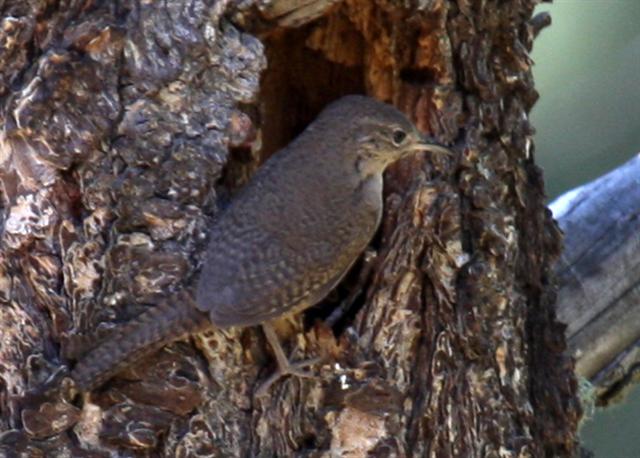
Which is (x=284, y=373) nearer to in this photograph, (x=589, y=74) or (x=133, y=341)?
(x=133, y=341)

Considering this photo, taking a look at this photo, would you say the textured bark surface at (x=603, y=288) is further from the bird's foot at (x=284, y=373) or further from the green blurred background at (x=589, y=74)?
the green blurred background at (x=589, y=74)

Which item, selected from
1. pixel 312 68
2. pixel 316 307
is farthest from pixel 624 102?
pixel 316 307

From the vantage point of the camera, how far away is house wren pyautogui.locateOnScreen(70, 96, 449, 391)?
12.0 ft

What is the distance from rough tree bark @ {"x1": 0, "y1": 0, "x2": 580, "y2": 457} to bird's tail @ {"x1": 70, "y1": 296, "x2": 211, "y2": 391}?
2.6 inches

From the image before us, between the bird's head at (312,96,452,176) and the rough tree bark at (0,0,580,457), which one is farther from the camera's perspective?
the bird's head at (312,96,452,176)

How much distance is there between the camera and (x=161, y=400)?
371 cm

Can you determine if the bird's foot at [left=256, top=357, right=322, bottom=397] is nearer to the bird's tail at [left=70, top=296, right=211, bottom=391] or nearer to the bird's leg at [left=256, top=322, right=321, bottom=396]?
the bird's leg at [left=256, top=322, right=321, bottom=396]

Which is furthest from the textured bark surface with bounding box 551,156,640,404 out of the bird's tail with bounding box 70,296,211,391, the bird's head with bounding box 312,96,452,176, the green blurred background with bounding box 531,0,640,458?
the green blurred background with bounding box 531,0,640,458

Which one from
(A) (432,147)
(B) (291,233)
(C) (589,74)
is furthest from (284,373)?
(C) (589,74)

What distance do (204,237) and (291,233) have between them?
264mm

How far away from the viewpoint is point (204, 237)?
3803mm

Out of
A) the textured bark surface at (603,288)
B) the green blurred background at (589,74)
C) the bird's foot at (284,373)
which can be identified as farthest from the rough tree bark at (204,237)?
the green blurred background at (589,74)

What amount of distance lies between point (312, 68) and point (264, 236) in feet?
2.76

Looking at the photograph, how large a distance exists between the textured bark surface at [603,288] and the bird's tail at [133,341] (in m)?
1.23
